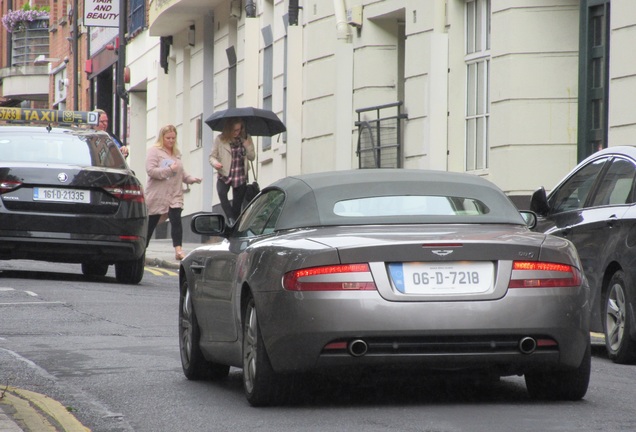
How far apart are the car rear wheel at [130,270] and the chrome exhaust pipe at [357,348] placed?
1050cm

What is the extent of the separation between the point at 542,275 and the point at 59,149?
34.9 feet

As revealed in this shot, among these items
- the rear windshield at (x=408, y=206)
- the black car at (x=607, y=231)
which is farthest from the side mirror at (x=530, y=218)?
the black car at (x=607, y=231)

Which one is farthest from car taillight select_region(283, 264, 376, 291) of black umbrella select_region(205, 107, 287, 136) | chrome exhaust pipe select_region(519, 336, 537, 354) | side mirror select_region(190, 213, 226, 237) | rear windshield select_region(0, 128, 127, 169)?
black umbrella select_region(205, 107, 287, 136)

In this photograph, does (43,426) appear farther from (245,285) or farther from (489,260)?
(489,260)

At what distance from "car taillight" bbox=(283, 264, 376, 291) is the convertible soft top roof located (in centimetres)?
69

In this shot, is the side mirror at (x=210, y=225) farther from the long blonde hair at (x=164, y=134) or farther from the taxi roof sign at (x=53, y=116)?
the taxi roof sign at (x=53, y=116)

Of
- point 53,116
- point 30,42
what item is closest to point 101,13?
point 53,116

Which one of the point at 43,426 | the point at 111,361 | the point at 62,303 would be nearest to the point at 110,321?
the point at 62,303

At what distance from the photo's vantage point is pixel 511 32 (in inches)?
792

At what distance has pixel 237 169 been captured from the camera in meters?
23.3

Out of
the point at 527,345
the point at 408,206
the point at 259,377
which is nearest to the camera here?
the point at 527,345

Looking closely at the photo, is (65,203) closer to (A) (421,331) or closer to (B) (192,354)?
(B) (192,354)

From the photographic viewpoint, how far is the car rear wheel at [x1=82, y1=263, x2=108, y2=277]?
20.2 meters

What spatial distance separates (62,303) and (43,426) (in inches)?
305
